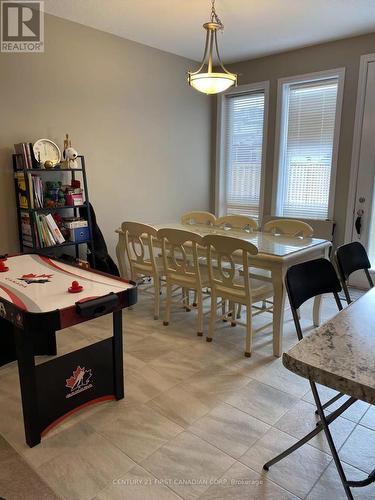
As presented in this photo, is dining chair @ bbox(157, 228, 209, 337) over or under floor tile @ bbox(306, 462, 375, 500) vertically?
over

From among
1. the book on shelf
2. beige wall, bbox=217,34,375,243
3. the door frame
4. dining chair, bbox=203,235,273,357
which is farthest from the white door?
the book on shelf

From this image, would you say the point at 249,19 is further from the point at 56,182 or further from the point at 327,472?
the point at 327,472

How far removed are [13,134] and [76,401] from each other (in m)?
2.44

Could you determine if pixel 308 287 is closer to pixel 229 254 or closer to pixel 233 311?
pixel 229 254

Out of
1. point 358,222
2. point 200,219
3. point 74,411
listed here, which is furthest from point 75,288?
point 358,222

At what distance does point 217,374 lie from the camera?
246 cm

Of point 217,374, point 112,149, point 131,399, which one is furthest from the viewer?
point 112,149

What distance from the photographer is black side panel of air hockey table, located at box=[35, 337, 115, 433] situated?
6.12 feet

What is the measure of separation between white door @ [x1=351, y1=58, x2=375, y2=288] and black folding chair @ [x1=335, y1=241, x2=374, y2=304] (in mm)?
1963

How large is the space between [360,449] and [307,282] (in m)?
0.87

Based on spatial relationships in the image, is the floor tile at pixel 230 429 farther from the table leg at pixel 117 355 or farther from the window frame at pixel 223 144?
the window frame at pixel 223 144

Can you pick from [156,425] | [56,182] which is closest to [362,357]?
[156,425]

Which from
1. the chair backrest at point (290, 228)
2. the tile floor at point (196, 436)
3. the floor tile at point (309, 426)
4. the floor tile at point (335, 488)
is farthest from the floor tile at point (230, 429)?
the chair backrest at point (290, 228)

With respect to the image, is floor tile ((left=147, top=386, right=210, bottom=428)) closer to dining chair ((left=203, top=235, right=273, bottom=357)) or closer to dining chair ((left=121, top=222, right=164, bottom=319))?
dining chair ((left=203, top=235, right=273, bottom=357))
